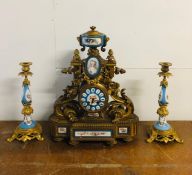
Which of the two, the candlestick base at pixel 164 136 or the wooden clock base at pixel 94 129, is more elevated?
the wooden clock base at pixel 94 129

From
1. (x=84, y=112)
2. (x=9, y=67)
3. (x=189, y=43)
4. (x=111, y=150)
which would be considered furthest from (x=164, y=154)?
(x=9, y=67)

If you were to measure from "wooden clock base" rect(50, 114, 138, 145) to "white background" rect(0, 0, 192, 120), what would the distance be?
21 centimetres

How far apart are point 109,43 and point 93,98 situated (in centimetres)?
25

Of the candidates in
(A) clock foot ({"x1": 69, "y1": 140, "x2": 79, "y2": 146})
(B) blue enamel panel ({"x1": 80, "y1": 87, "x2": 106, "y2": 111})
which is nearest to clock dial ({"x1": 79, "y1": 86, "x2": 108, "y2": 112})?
(B) blue enamel panel ({"x1": 80, "y1": 87, "x2": 106, "y2": 111})

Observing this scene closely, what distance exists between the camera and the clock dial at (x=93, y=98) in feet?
3.23

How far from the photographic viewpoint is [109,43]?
114 cm

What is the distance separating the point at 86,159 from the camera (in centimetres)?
94

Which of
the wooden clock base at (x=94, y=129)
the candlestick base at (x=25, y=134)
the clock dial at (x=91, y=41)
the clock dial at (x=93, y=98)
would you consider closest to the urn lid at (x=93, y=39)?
the clock dial at (x=91, y=41)

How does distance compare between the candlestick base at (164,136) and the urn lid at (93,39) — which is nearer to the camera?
the urn lid at (93,39)

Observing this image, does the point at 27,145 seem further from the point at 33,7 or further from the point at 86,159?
the point at 33,7

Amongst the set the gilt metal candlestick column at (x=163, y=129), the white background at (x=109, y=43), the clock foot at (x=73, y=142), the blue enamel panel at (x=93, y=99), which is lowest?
the clock foot at (x=73, y=142)

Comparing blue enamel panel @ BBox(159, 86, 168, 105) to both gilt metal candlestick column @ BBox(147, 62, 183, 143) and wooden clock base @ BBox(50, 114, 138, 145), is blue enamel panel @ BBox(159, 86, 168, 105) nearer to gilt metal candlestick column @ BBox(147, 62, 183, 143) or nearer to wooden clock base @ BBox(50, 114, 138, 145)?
gilt metal candlestick column @ BBox(147, 62, 183, 143)

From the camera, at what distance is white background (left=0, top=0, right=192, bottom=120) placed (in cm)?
112

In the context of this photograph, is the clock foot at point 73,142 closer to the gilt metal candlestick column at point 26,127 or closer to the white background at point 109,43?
the gilt metal candlestick column at point 26,127
